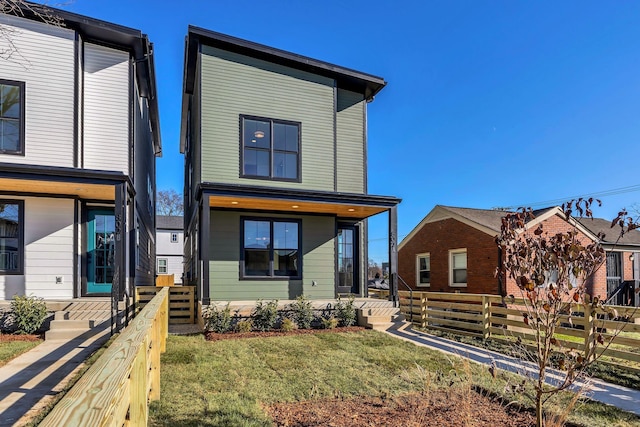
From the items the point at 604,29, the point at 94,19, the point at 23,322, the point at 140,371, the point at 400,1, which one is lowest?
the point at 23,322

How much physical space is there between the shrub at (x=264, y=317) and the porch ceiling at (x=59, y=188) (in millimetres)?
4281

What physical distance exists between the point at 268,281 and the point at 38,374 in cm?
597

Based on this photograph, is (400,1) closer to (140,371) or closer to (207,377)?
(207,377)

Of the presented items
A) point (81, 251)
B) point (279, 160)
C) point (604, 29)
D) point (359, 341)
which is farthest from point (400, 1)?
point (81, 251)

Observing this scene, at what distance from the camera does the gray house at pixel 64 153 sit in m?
9.00

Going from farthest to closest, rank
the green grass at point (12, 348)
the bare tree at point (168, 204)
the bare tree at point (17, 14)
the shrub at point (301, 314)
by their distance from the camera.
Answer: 1. the bare tree at point (168, 204)
2. the shrub at point (301, 314)
3. the green grass at point (12, 348)
4. the bare tree at point (17, 14)

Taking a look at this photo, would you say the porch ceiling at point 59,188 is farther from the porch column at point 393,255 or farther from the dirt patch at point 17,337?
the porch column at point 393,255

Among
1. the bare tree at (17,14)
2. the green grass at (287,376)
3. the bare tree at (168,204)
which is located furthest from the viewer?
the bare tree at (168,204)

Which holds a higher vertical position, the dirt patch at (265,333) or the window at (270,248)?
the window at (270,248)

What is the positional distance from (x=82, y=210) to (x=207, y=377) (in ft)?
21.6

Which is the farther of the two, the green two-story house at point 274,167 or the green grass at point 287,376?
the green two-story house at point 274,167

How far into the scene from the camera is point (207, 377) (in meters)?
Result: 5.30

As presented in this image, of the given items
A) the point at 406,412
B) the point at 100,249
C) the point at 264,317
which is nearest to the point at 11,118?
the point at 100,249

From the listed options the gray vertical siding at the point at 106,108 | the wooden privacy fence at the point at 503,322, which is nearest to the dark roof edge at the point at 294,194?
the gray vertical siding at the point at 106,108
